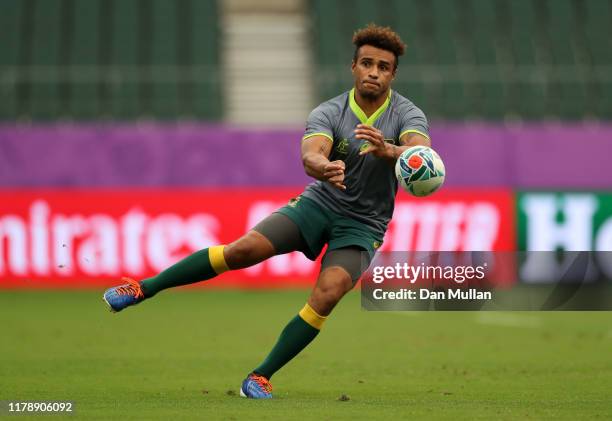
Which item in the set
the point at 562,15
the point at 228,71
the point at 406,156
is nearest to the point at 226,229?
the point at 228,71

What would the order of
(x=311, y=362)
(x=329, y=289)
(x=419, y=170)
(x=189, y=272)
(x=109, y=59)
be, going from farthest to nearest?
(x=109, y=59), (x=311, y=362), (x=189, y=272), (x=329, y=289), (x=419, y=170)

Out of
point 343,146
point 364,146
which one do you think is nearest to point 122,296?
point 343,146

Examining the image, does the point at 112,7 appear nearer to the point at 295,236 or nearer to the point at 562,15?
the point at 562,15

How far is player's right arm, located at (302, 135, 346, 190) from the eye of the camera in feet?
25.4

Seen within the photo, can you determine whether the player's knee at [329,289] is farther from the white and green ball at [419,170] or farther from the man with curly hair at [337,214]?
the white and green ball at [419,170]

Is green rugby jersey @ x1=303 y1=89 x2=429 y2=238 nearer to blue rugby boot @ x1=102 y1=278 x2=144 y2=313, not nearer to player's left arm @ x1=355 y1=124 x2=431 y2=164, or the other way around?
player's left arm @ x1=355 y1=124 x2=431 y2=164

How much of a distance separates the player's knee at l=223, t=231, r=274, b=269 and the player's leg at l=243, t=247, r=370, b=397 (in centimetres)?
43

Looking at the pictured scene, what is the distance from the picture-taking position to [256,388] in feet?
27.0

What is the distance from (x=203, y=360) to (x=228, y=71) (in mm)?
14829

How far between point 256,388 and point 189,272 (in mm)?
974

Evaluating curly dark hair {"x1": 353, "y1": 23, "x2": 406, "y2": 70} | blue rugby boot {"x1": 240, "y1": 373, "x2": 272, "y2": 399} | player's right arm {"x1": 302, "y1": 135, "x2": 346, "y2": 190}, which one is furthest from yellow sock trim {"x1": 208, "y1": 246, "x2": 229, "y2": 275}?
curly dark hair {"x1": 353, "y1": 23, "x2": 406, "y2": 70}

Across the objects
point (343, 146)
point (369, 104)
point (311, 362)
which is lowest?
point (311, 362)

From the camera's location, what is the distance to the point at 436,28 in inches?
1005

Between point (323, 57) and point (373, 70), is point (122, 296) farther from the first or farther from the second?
point (323, 57)
